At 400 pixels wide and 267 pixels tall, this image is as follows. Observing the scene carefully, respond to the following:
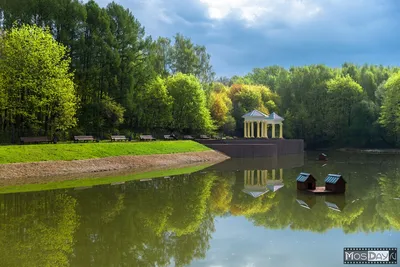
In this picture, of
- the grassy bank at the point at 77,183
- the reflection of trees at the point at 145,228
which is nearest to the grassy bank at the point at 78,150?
the grassy bank at the point at 77,183

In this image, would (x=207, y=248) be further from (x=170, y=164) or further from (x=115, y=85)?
(x=115, y=85)

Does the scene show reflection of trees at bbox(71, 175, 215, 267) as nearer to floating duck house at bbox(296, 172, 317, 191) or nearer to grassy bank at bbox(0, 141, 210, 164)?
floating duck house at bbox(296, 172, 317, 191)

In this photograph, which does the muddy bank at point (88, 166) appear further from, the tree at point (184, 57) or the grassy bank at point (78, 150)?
the tree at point (184, 57)

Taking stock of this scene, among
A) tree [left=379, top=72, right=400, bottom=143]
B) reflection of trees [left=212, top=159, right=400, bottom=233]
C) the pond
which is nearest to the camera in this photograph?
the pond

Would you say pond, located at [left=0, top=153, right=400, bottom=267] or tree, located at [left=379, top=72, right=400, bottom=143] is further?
tree, located at [left=379, top=72, right=400, bottom=143]

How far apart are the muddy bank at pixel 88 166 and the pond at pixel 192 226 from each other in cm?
621

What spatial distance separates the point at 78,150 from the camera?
30844mm

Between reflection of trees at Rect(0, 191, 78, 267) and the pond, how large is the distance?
0.10 feet

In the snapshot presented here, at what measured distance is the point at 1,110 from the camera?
3544cm

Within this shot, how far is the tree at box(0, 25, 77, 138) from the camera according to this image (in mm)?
33594

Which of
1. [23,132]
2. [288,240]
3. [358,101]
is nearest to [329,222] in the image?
[288,240]

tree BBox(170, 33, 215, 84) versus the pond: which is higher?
tree BBox(170, 33, 215, 84)

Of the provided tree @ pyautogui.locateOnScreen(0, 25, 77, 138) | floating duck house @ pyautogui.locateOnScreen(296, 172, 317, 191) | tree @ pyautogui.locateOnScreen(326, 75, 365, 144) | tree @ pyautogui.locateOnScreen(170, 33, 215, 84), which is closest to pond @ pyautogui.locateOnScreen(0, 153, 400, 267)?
floating duck house @ pyautogui.locateOnScreen(296, 172, 317, 191)

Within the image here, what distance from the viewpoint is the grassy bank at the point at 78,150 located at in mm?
26448
